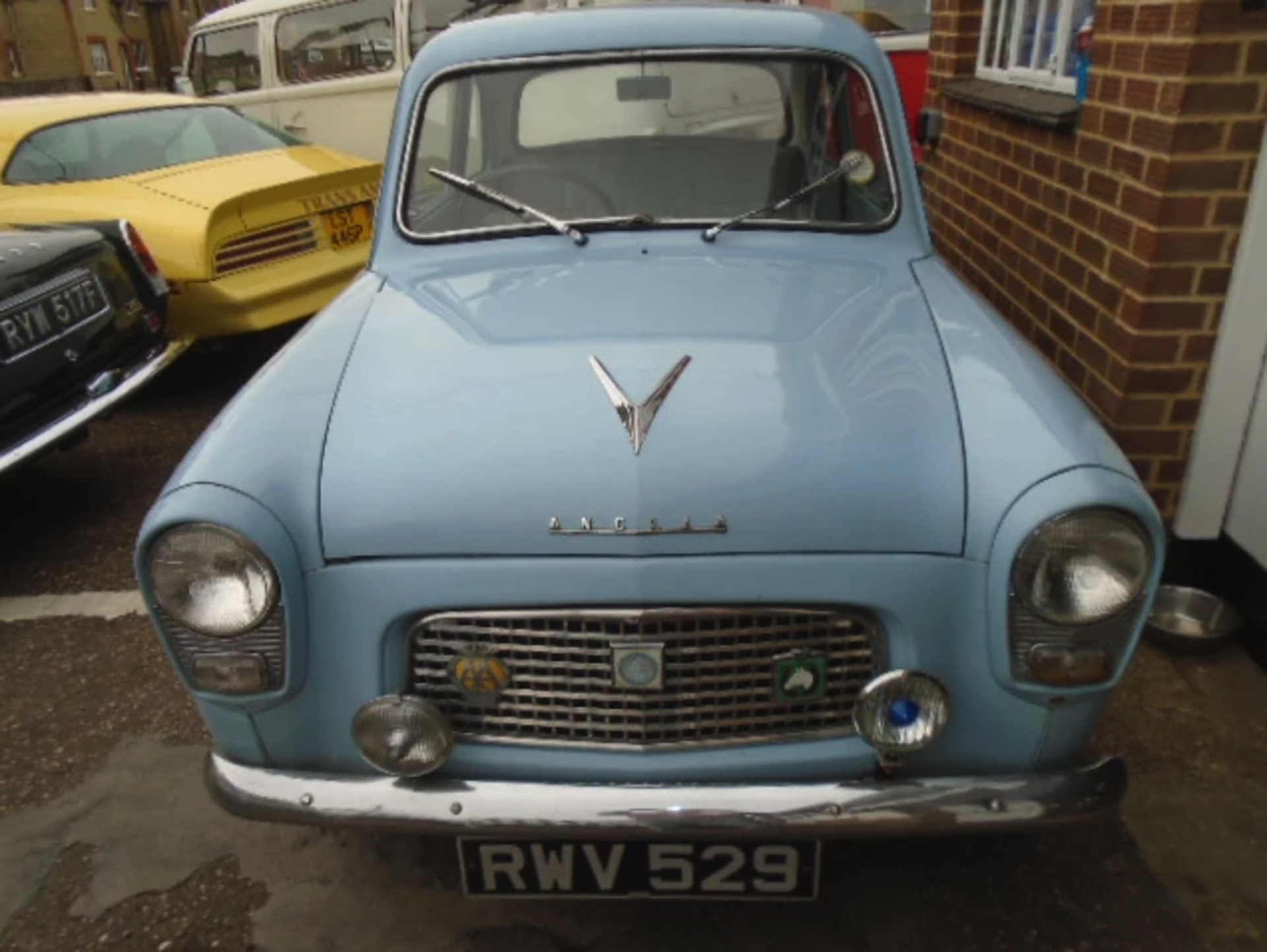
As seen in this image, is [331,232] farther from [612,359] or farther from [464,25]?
[612,359]

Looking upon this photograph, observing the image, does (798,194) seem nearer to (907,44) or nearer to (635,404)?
(635,404)

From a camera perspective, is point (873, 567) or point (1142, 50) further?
point (1142, 50)

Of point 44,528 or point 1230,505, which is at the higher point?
point 1230,505

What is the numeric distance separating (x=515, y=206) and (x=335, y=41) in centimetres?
610

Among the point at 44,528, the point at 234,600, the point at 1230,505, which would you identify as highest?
the point at 234,600

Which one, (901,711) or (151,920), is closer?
(901,711)

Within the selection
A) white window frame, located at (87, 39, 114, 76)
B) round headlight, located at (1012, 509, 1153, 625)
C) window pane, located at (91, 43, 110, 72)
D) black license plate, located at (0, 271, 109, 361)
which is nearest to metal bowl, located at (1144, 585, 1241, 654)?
round headlight, located at (1012, 509, 1153, 625)

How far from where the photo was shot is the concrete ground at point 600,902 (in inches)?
82.7

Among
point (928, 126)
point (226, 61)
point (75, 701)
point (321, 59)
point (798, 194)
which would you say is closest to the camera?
point (798, 194)

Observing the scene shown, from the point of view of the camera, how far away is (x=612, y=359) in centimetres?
201

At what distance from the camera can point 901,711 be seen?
1.72 m

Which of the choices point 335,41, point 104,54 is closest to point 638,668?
point 335,41

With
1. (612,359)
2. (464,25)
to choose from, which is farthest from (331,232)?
(612,359)

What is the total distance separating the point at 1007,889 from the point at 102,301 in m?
3.70
